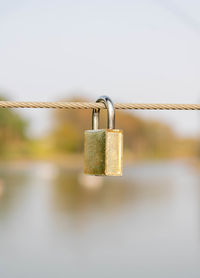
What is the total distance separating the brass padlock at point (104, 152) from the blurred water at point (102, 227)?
36320 millimetres

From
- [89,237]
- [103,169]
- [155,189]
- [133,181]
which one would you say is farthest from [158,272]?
[103,169]

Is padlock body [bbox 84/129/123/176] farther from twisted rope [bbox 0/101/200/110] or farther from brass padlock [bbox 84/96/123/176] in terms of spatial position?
twisted rope [bbox 0/101/200/110]

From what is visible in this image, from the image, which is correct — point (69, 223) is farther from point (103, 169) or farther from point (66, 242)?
point (103, 169)

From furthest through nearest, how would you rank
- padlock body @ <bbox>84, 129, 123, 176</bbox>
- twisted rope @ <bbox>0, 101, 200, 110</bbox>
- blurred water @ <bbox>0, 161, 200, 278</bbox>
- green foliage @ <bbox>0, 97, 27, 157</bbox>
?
green foliage @ <bbox>0, 97, 27, 157</bbox>, blurred water @ <bbox>0, 161, 200, 278</bbox>, twisted rope @ <bbox>0, 101, 200, 110</bbox>, padlock body @ <bbox>84, 129, 123, 176</bbox>

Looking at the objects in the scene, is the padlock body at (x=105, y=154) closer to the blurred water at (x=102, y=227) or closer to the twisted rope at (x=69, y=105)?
the twisted rope at (x=69, y=105)

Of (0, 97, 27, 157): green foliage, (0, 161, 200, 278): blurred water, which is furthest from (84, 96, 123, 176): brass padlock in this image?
(0, 97, 27, 157): green foliage

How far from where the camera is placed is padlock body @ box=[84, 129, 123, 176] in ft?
5.71

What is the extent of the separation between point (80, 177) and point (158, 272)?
32.6m

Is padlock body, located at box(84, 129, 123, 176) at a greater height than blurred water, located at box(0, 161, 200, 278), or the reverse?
padlock body, located at box(84, 129, 123, 176)

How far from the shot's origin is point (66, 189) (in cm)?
6681

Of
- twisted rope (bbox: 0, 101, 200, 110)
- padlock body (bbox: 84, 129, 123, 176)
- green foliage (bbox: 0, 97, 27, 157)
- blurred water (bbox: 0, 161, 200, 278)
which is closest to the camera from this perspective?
padlock body (bbox: 84, 129, 123, 176)

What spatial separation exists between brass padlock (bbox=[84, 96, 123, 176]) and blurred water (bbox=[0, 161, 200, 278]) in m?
36.3

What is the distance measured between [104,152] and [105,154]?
0.5 inches

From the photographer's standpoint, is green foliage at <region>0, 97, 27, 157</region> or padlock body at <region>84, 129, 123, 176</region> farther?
green foliage at <region>0, 97, 27, 157</region>
